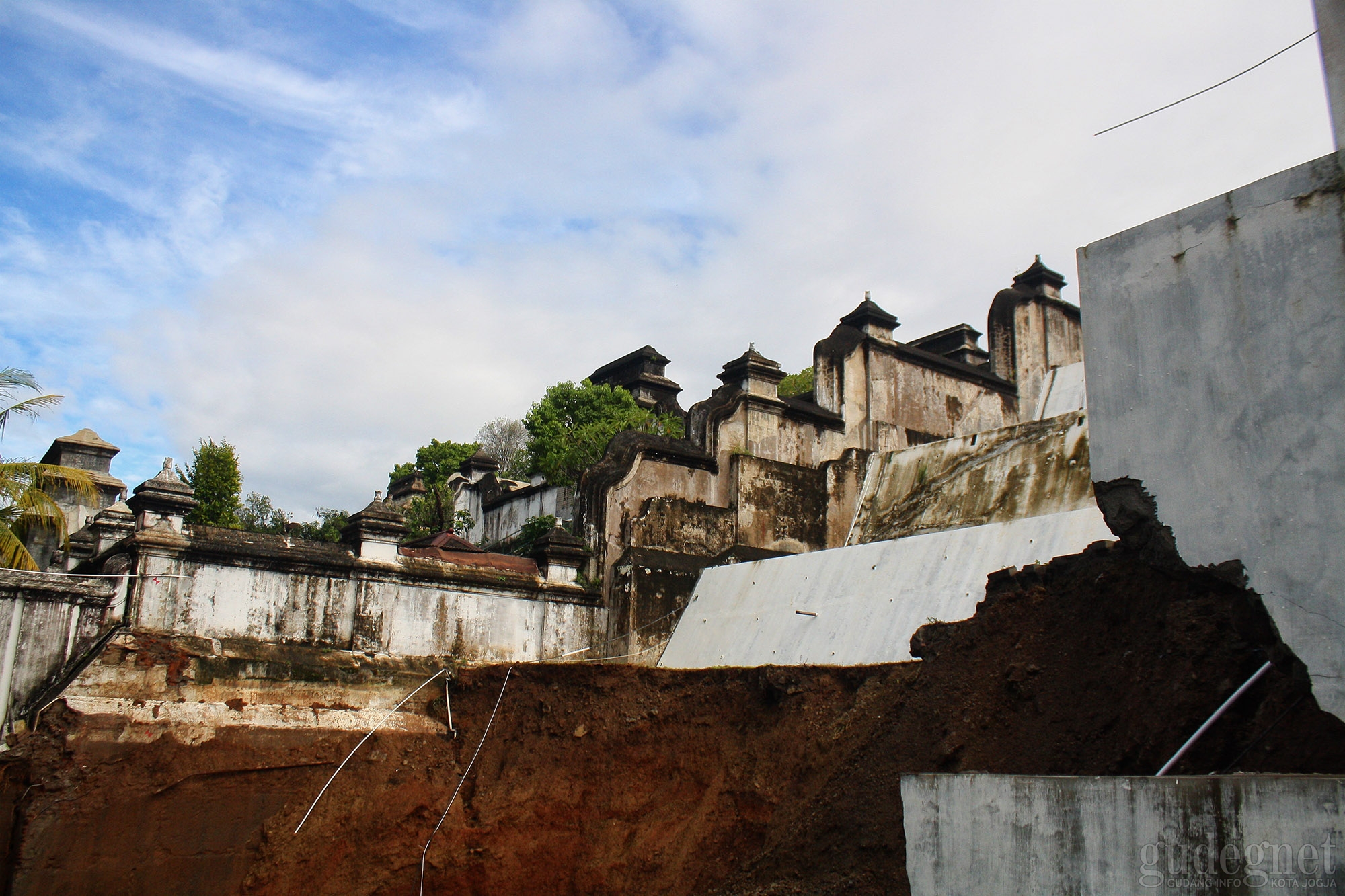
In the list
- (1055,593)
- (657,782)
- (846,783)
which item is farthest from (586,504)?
(1055,593)

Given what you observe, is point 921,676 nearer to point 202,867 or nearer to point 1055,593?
point 1055,593

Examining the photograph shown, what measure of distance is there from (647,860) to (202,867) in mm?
4468

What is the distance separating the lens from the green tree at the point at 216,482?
23.8 meters

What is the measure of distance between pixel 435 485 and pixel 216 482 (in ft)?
20.1

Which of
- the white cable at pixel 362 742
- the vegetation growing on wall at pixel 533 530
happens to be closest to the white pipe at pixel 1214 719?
the white cable at pixel 362 742

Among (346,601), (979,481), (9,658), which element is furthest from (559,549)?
(9,658)

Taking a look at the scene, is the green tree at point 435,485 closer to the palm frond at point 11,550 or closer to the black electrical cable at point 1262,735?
the palm frond at point 11,550

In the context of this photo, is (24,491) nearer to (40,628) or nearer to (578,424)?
(40,628)

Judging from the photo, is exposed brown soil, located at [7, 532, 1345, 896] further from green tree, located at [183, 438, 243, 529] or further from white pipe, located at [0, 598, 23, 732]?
green tree, located at [183, 438, 243, 529]

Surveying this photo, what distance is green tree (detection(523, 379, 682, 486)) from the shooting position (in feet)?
65.5

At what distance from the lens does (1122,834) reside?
495 centimetres

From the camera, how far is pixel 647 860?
35.0 ft

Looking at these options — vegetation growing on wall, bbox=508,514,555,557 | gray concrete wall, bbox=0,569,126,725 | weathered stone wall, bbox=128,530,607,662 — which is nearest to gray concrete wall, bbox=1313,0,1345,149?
weathered stone wall, bbox=128,530,607,662

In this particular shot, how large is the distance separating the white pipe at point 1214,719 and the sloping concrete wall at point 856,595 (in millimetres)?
3507
